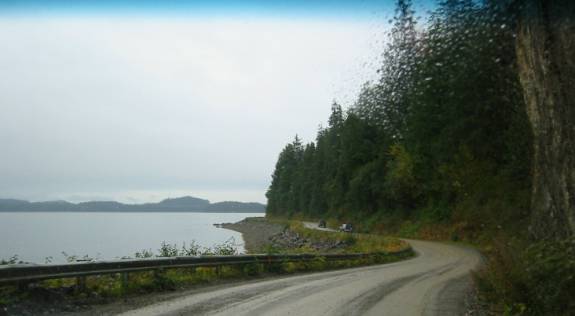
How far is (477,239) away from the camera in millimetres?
40469

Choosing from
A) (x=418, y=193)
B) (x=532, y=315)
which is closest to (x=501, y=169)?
(x=418, y=193)

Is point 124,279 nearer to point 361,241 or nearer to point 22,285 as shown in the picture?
point 22,285

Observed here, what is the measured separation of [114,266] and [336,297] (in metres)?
5.86

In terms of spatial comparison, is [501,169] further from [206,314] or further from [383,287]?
[206,314]

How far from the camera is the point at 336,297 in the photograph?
13.5 meters

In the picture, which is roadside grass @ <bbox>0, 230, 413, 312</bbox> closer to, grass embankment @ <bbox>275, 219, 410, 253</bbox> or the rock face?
grass embankment @ <bbox>275, 219, 410, 253</bbox>

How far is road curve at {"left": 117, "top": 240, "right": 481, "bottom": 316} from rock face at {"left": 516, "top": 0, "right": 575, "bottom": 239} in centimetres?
331

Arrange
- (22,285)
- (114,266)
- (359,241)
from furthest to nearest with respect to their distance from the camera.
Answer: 1. (359,241)
2. (114,266)
3. (22,285)

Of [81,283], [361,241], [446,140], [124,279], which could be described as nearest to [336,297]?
[124,279]

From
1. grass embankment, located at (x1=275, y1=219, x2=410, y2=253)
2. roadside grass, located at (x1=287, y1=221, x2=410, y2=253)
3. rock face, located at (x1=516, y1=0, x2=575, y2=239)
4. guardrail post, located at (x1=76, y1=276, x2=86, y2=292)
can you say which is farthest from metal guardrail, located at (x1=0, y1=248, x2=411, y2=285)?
roadside grass, located at (x1=287, y1=221, x2=410, y2=253)

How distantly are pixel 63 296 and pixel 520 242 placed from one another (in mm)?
12346

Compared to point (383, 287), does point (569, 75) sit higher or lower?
higher

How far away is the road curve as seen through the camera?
1138cm

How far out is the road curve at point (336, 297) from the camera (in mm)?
11375
